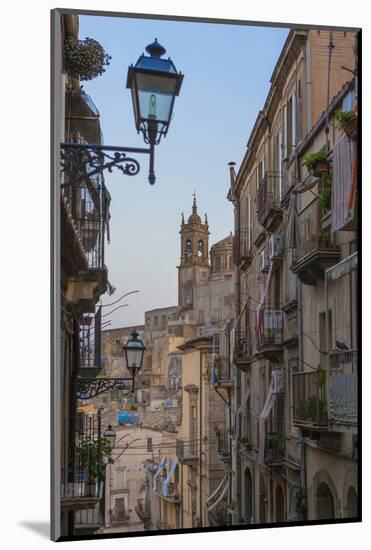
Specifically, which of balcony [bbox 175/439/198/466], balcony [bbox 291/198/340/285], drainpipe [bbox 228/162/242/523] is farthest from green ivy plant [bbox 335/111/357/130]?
balcony [bbox 175/439/198/466]

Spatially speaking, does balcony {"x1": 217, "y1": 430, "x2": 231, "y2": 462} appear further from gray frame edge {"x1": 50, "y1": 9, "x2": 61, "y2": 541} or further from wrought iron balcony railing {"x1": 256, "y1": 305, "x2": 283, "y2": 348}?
gray frame edge {"x1": 50, "y1": 9, "x2": 61, "y2": 541}

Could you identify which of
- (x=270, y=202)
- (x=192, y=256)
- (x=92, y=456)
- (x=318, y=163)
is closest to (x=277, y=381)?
(x=192, y=256)

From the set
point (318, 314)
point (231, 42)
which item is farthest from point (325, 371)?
point (231, 42)

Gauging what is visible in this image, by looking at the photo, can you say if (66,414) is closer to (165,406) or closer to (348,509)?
(165,406)

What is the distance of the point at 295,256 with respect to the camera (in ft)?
22.5

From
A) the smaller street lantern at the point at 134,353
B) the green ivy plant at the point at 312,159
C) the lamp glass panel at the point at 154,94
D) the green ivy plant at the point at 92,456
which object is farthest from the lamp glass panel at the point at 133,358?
the green ivy plant at the point at 312,159

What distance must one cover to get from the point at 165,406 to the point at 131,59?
6.97 ft

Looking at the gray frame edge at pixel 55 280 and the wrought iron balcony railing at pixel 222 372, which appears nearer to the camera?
the gray frame edge at pixel 55 280

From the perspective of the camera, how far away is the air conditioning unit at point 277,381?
267 inches

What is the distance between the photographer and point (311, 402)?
6.74 m

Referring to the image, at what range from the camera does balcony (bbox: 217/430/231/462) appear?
6668mm

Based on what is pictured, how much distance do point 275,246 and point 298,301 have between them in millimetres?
399

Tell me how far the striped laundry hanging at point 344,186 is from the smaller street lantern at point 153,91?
1.26 metres

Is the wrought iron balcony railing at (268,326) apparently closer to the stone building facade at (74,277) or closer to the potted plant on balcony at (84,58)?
the stone building facade at (74,277)
